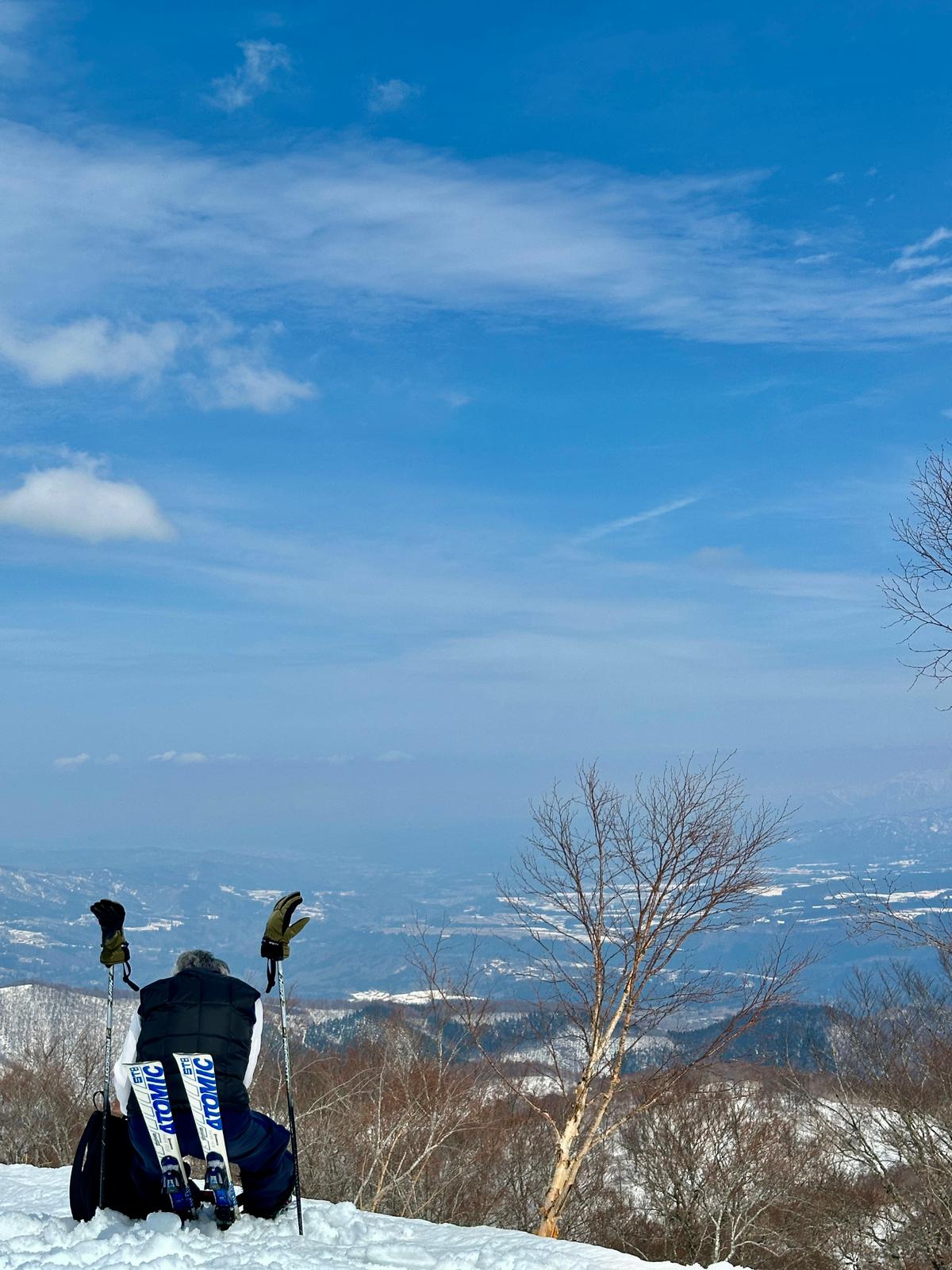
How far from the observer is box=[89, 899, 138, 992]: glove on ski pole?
803cm

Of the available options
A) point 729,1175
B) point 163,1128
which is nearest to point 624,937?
point 163,1128

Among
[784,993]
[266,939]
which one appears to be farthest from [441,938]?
[266,939]

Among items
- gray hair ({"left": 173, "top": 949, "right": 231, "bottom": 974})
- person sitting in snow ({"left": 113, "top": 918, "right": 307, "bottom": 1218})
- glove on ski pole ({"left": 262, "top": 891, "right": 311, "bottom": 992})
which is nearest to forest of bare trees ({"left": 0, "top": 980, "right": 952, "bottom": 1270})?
glove on ski pole ({"left": 262, "top": 891, "right": 311, "bottom": 992})

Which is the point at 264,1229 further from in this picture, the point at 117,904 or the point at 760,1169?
the point at 760,1169

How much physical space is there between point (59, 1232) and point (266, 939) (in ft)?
7.67

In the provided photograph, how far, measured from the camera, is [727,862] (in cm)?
1553

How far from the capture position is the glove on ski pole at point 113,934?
8031 millimetres

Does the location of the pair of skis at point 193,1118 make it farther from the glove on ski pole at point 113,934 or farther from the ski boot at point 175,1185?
the glove on ski pole at point 113,934

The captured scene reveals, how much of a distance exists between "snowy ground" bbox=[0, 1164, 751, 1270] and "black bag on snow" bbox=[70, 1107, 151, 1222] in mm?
155

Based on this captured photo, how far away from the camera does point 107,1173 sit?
25.9 ft

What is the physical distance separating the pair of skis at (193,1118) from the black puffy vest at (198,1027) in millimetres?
67

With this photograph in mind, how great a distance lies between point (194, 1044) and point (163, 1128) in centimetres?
58

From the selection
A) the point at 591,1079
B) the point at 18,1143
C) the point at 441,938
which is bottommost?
the point at 18,1143

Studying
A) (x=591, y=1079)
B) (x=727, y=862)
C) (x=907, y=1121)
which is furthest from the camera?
(x=907, y=1121)
